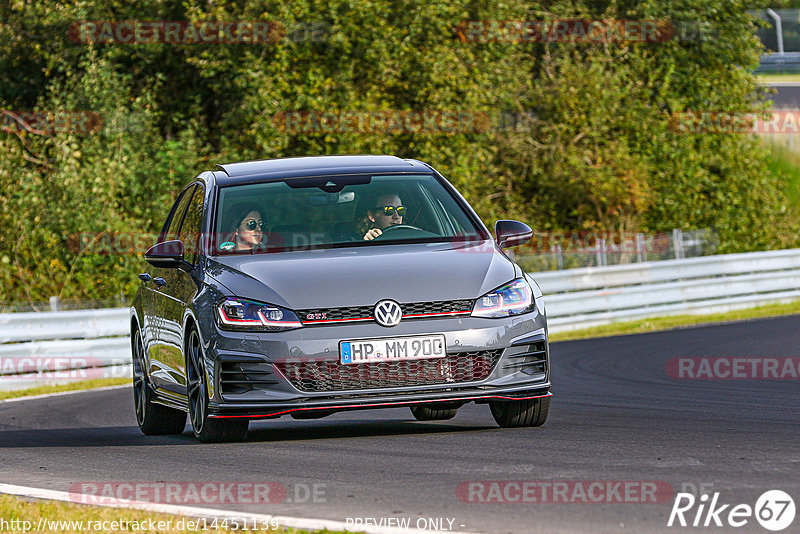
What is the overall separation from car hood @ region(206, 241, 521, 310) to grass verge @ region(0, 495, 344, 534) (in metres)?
1.88

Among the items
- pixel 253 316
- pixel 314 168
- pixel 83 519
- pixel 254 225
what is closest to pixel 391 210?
pixel 314 168

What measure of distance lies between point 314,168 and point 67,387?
7.60 metres

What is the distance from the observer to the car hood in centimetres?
800

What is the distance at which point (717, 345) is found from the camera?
16.3 metres

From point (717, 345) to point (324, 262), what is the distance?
893cm

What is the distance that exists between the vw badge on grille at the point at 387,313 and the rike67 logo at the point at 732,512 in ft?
7.82

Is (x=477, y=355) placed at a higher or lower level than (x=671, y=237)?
higher

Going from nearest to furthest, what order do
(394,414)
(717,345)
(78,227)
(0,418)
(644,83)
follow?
(394,414) → (0,418) → (717,345) → (78,227) → (644,83)

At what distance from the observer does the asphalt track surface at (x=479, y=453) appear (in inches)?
235

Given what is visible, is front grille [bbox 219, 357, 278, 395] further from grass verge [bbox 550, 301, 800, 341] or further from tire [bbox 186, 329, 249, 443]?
grass verge [bbox 550, 301, 800, 341]

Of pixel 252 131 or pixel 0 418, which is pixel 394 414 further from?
pixel 252 131

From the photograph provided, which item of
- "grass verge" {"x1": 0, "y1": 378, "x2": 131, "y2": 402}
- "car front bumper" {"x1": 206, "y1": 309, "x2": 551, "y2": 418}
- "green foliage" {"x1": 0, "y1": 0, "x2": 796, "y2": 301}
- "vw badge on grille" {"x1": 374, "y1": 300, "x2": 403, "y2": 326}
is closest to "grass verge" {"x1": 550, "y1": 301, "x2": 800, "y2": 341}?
"green foliage" {"x1": 0, "y1": 0, "x2": 796, "y2": 301}

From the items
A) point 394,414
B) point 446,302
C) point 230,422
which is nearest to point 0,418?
point 394,414

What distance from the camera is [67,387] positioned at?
16.2m
